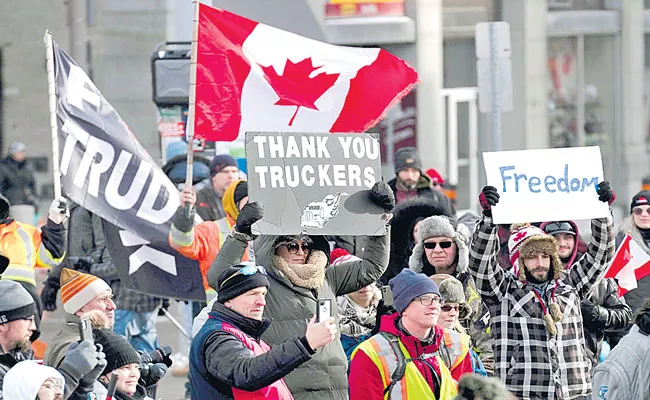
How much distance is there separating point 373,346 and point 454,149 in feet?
53.4

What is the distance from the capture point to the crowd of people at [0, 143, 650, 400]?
20.4 feet

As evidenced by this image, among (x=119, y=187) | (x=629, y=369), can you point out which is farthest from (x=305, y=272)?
(x=119, y=187)

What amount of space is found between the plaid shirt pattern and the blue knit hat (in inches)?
40.5

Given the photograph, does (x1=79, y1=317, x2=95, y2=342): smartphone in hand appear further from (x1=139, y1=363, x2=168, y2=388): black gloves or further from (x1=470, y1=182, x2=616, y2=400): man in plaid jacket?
(x1=470, y1=182, x2=616, y2=400): man in plaid jacket

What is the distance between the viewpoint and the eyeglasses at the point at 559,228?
29.5ft

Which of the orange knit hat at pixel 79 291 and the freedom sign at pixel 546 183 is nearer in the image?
the orange knit hat at pixel 79 291

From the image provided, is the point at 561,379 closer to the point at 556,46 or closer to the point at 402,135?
the point at 402,135

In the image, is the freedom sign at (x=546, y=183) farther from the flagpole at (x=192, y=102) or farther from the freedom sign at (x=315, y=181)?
the flagpole at (x=192, y=102)

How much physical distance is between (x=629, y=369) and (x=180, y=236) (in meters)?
3.57

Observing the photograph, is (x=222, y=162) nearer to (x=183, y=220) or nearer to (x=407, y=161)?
(x=183, y=220)

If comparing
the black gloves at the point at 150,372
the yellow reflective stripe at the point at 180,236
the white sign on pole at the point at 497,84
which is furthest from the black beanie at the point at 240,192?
the white sign on pole at the point at 497,84

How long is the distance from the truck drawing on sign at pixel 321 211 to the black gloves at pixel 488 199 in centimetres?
80

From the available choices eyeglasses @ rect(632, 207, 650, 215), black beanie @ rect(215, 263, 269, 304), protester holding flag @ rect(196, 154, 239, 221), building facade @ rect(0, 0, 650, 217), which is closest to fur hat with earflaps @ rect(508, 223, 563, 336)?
eyeglasses @ rect(632, 207, 650, 215)

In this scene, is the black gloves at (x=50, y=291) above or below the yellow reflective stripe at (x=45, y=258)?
below
